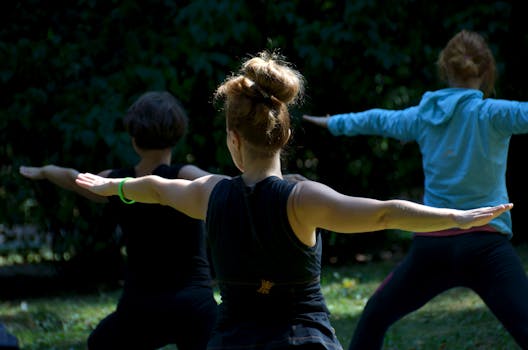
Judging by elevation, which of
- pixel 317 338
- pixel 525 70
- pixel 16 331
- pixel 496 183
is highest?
pixel 525 70

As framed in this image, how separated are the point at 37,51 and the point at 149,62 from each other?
961 mm

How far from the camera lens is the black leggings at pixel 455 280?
4375 mm

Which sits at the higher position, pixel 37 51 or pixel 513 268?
pixel 37 51

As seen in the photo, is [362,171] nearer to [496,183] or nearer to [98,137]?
[98,137]

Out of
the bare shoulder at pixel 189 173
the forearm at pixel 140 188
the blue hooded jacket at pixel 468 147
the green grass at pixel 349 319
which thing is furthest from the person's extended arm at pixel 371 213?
the green grass at pixel 349 319

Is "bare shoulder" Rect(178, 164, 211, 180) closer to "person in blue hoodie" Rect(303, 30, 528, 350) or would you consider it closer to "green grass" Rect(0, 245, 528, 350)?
"person in blue hoodie" Rect(303, 30, 528, 350)

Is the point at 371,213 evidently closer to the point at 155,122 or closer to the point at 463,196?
the point at 155,122

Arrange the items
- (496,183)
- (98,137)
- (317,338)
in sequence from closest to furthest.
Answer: (317,338)
(496,183)
(98,137)

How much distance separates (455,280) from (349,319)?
2.55 meters

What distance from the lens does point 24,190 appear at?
27.3ft

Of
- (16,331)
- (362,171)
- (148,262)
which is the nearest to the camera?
(148,262)

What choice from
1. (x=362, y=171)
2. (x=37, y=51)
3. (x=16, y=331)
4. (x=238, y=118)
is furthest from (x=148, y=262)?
(x=362, y=171)

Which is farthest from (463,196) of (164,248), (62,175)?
(62,175)

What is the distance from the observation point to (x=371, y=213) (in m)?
2.98
